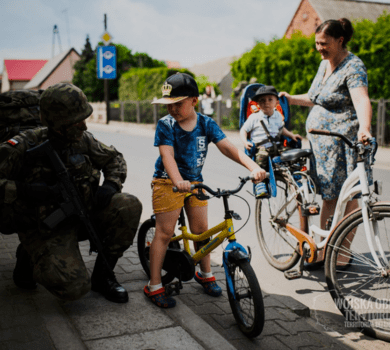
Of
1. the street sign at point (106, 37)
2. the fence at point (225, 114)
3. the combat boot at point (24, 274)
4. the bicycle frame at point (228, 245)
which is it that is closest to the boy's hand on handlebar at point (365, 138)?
the bicycle frame at point (228, 245)

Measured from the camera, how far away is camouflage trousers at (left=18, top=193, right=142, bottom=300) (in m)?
3.20

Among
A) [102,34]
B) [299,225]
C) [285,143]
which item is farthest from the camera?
[102,34]

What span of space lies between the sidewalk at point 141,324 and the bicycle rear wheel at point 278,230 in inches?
22.7

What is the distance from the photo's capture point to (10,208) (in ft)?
10.8

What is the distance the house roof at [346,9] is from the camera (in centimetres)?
3878

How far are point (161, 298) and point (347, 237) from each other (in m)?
1.40

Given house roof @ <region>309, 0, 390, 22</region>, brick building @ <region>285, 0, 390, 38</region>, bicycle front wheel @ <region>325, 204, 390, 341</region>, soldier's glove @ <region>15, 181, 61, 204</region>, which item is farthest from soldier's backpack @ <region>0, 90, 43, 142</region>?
house roof @ <region>309, 0, 390, 22</region>

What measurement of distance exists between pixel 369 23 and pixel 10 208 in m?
17.0

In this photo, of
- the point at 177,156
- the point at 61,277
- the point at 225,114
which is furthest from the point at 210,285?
the point at 225,114

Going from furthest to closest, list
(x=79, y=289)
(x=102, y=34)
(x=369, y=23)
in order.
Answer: (x=102, y=34) → (x=369, y=23) → (x=79, y=289)

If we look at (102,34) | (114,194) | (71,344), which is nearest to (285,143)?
(114,194)

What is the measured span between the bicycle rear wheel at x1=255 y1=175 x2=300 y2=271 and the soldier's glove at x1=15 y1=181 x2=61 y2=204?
2.00m

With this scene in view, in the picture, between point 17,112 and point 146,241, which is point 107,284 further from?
point 17,112

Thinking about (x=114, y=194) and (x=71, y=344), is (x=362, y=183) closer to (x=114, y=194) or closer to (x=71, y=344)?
(x=114, y=194)
